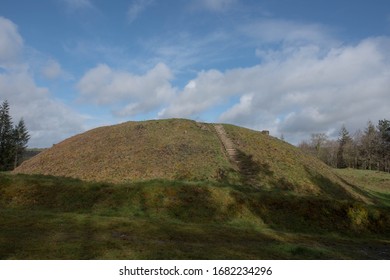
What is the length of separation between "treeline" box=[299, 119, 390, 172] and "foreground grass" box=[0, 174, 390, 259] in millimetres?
77949

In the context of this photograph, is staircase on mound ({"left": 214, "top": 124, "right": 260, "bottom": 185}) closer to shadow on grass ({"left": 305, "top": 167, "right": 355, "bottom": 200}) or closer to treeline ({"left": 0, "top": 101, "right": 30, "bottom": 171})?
shadow on grass ({"left": 305, "top": 167, "right": 355, "bottom": 200})

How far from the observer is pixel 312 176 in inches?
1246

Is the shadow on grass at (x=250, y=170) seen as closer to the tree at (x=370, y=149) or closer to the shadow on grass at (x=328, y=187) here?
the shadow on grass at (x=328, y=187)

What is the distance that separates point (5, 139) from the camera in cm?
7956

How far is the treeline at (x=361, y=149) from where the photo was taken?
91500 millimetres

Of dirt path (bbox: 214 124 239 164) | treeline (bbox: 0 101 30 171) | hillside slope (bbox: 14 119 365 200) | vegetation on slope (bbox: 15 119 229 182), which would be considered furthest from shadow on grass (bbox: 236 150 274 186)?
treeline (bbox: 0 101 30 171)

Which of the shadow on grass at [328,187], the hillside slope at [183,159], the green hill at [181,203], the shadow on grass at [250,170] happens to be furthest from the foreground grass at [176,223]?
the shadow on grass at [328,187]

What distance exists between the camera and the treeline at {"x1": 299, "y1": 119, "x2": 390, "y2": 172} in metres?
91.5

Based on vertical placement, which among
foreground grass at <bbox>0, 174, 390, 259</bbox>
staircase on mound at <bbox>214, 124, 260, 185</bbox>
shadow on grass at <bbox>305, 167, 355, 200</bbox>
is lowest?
foreground grass at <bbox>0, 174, 390, 259</bbox>

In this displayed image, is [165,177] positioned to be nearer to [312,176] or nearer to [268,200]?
[268,200]

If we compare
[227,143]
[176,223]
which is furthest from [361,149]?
[176,223]

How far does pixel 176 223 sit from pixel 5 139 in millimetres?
75902

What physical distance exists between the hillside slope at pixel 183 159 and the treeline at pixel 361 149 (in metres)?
64.4

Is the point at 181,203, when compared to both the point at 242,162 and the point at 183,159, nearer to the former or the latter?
the point at 183,159
